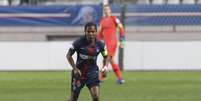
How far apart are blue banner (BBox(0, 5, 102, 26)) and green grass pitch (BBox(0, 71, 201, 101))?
6.20 metres

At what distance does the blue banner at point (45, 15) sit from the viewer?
31.0 meters

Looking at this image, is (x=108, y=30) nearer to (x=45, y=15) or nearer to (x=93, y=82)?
(x=93, y=82)

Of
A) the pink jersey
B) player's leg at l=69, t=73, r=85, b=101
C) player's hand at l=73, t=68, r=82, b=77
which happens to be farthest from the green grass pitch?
player's hand at l=73, t=68, r=82, b=77

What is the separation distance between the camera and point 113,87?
18.8 m

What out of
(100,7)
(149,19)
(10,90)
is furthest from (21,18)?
(10,90)

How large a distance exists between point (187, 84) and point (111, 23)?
2.75 meters

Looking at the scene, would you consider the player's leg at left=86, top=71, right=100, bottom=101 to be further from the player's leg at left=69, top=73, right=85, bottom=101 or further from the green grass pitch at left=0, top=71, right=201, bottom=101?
the green grass pitch at left=0, top=71, right=201, bottom=101

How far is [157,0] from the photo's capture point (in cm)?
3900

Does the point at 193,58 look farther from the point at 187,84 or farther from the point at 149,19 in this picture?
the point at 187,84

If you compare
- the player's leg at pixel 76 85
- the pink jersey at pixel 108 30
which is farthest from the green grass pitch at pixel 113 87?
the player's leg at pixel 76 85

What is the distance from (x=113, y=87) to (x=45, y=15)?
12.9 metres

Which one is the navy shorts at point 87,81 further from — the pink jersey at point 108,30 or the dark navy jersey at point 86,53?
the pink jersey at point 108,30

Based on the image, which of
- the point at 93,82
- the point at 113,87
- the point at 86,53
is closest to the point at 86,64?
the point at 86,53

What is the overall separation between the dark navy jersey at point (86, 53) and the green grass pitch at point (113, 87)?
3481mm
